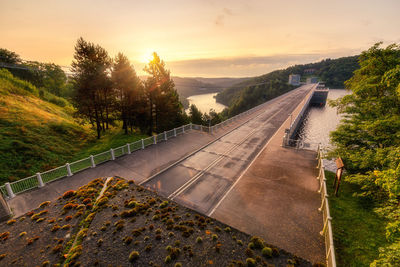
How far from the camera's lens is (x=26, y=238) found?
7668mm

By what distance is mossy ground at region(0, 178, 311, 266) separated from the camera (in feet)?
22.0

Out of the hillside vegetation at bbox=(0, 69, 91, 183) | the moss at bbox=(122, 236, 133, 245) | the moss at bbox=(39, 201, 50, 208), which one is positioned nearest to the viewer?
the moss at bbox=(122, 236, 133, 245)

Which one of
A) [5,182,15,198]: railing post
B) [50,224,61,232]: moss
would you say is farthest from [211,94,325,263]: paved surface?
[5,182,15,198]: railing post

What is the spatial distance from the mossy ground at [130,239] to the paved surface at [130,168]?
1.88 meters

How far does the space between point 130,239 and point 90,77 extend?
21553 mm

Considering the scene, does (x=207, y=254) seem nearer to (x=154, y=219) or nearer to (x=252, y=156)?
(x=154, y=219)

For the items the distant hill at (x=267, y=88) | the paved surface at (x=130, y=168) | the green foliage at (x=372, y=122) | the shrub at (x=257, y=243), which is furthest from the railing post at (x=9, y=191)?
the distant hill at (x=267, y=88)

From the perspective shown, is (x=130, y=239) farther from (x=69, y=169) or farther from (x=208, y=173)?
(x=69, y=169)

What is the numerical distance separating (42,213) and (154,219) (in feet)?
21.2

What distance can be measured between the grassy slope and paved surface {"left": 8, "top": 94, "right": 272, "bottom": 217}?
16.1 feet

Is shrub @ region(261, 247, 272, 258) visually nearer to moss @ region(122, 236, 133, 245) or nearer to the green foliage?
moss @ region(122, 236, 133, 245)

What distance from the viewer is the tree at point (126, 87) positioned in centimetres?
2362

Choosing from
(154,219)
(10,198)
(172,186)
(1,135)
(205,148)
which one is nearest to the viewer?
(154,219)

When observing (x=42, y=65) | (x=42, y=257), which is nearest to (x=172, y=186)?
(x=42, y=257)
